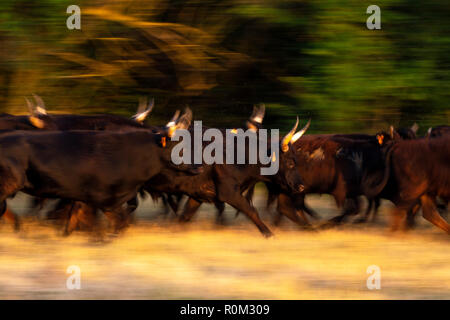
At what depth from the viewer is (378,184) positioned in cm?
979

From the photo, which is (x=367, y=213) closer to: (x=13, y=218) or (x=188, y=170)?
(x=188, y=170)

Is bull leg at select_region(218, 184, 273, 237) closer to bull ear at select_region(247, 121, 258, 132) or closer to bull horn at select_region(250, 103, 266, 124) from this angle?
bull ear at select_region(247, 121, 258, 132)

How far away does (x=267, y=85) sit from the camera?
36.7 ft

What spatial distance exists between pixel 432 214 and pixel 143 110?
3298mm

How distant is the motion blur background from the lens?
10453 millimetres

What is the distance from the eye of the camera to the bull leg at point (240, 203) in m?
9.36

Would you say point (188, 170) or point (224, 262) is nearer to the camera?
point (224, 262)

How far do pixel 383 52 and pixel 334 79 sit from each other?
587 millimetres

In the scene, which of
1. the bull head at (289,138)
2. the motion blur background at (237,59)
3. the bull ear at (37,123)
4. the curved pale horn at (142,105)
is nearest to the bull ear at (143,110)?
the curved pale horn at (142,105)

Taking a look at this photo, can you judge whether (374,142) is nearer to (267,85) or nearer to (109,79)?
(267,85)

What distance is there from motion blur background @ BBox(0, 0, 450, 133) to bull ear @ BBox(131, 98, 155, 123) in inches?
7.4

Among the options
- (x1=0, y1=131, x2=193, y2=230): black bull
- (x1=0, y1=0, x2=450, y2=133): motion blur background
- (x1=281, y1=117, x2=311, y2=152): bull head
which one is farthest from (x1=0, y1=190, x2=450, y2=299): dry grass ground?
(x1=0, y1=0, x2=450, y2=133): motion blur background

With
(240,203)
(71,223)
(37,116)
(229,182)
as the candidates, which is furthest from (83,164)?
(240,203)

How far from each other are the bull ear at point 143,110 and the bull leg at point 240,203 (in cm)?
127
